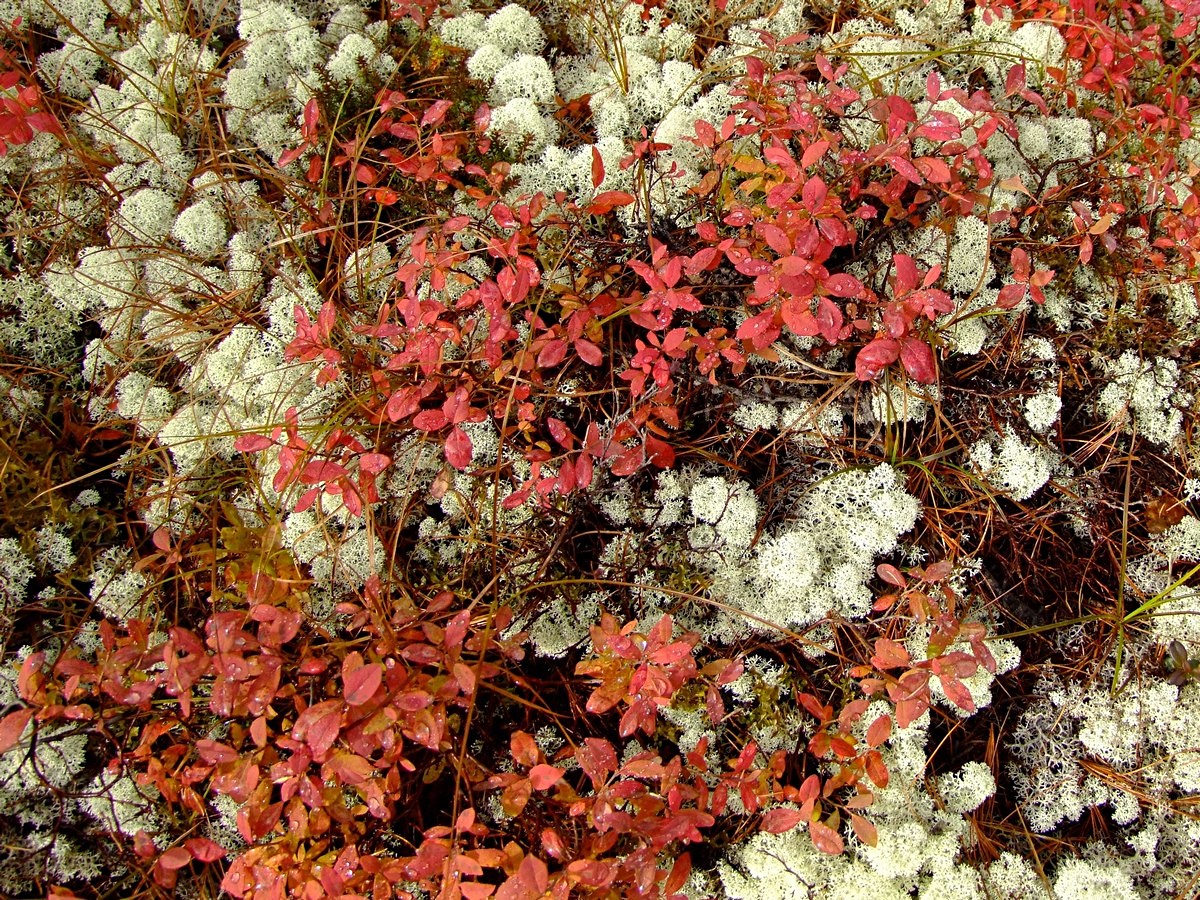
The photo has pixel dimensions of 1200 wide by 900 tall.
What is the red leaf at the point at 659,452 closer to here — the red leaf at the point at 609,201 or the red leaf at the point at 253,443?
the red leaf at the point at 609,201

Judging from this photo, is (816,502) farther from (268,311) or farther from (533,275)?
(268,311)

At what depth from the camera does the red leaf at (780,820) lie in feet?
6.02

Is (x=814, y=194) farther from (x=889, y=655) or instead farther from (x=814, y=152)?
(x=889, y=655)

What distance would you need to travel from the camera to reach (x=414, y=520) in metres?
2.23

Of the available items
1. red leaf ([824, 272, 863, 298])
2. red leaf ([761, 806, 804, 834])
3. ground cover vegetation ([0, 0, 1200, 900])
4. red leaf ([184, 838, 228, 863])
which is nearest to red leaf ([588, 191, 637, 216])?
ground cover vegetation ([0, 0, 1200, 900])

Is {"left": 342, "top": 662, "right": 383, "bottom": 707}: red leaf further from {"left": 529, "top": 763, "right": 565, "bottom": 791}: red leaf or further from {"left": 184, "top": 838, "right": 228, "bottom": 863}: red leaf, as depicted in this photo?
{"left": 184, "top": 838, "right": 228, "bottom": 863}: red leaf

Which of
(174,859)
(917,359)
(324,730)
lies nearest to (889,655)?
(917,359)

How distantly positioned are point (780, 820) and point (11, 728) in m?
1.75

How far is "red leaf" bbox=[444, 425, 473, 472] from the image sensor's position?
191cm

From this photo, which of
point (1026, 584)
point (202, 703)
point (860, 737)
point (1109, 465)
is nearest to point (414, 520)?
point (202, 703)

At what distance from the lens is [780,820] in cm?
185

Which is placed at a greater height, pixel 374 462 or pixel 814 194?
pixel 814 194

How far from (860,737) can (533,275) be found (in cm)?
147

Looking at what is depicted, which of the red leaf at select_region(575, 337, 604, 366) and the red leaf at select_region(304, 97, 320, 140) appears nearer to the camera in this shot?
the red leaf at select_region(575, 337, 604, 366)
